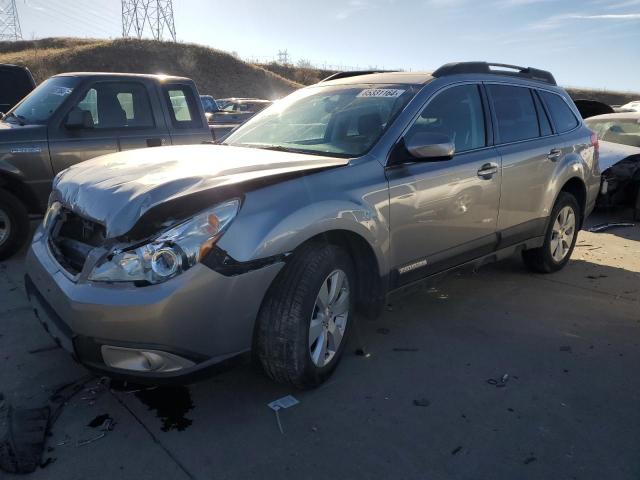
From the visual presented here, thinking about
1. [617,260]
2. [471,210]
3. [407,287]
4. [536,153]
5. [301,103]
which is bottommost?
[617,260]

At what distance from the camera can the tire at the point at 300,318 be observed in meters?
2.79

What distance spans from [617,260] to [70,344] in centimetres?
580

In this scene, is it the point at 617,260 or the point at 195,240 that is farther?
the point at 617,260

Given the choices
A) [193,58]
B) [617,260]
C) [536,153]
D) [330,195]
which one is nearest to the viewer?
[330,195]

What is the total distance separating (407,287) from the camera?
3.64 metres

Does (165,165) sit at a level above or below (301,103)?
below

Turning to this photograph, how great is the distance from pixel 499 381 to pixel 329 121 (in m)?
2.06

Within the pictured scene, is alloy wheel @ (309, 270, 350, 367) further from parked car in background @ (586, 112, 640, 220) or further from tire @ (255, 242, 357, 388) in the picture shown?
parked car in background @ (586, 112, 640, 220)

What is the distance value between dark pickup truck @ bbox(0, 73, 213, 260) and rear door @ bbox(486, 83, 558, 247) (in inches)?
141

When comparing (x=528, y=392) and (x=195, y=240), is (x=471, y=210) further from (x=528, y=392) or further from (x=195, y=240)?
(x=195, y=240)

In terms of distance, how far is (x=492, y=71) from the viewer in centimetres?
441

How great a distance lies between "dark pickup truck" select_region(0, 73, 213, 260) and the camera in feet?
17.9

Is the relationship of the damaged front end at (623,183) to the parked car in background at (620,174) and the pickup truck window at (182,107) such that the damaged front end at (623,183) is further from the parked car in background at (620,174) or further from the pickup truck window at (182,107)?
the pickup truck window at (182,107)

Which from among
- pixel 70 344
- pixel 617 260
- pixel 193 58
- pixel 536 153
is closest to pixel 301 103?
pixel 536 153
